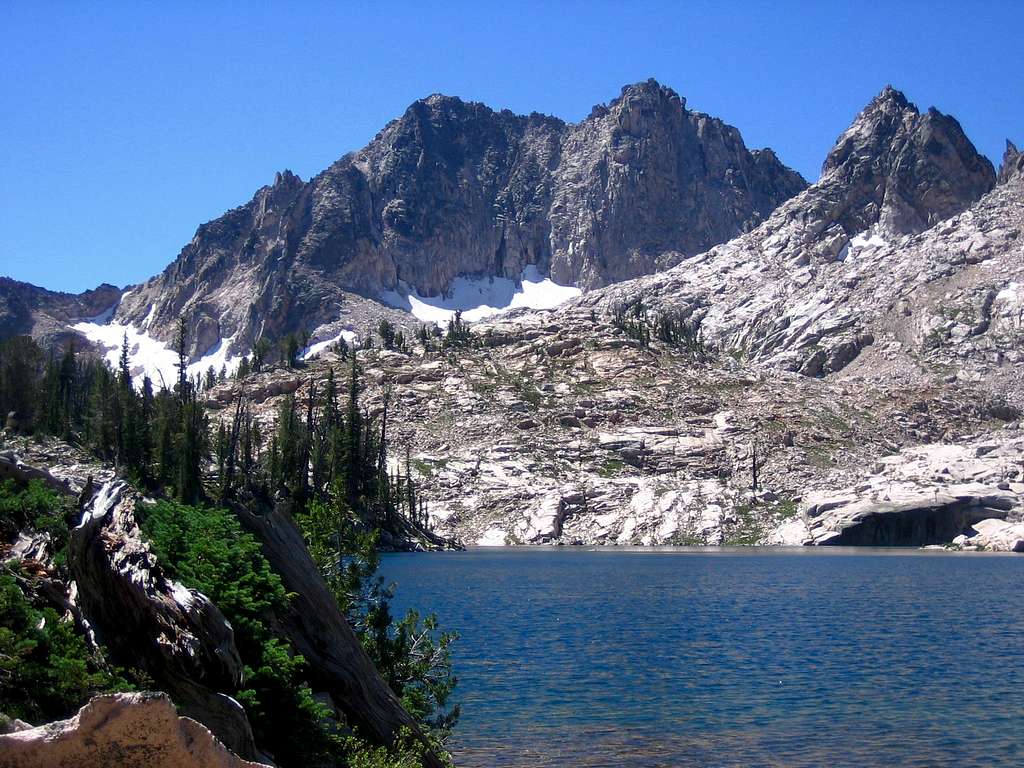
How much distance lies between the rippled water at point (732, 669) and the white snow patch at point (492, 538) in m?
53.8

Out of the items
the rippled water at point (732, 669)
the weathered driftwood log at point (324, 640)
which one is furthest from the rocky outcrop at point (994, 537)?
the weathered driftwood log at point (324, 640)

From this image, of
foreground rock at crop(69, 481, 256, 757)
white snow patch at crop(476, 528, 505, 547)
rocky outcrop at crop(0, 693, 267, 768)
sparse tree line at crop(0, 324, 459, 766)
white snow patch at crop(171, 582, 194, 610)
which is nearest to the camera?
rocky outcrop at crop(0, 693, 267, 768)

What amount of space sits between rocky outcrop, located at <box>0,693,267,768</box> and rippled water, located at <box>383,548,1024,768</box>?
20.4m

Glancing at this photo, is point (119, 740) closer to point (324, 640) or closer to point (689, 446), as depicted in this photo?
point (324, 640)

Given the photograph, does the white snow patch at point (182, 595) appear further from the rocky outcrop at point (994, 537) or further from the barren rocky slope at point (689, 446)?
the rocky outcrop at point (994, 537)

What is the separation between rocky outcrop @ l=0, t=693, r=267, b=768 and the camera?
9.05 metres

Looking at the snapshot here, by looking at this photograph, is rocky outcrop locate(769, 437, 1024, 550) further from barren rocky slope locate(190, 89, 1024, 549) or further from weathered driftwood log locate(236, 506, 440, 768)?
weathered driftwood log locate(236, 506, 440, 768)

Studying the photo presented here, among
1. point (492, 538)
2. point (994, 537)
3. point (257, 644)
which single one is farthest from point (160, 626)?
point (994, 537)

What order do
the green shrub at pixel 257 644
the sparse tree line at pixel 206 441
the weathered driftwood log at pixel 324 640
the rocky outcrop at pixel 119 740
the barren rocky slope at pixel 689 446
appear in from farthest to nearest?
the barren rocky slope at pixel 689 446 < the sparse tree line at pixel 206 441 < the weathered driftwood log at pixel 324 640 < the green shrub at pixel 257 644 < the rocky outcrop at pixel 119 740

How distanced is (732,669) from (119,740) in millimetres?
36322

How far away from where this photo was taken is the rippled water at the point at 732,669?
30.5 m

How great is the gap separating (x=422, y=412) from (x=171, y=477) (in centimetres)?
7595

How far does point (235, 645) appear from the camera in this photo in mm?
14930

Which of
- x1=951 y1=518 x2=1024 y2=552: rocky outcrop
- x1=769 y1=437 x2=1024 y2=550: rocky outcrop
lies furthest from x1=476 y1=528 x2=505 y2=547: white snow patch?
x1=951 y1=518 x2=1024 y2=552: rocky outcrop
